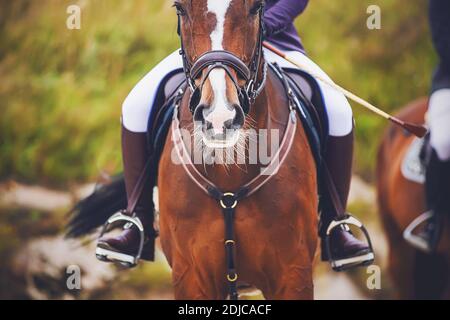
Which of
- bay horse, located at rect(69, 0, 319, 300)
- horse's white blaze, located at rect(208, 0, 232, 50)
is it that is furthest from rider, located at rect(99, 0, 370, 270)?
horse's white blaze, located at rect(208, 0, 232, 50)

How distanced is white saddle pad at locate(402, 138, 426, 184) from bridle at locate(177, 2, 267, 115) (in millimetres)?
2216

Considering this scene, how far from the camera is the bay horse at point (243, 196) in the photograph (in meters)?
3.82

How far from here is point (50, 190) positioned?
6723 mm

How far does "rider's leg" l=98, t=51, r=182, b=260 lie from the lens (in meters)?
4.41

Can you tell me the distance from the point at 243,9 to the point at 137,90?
0.85 meters

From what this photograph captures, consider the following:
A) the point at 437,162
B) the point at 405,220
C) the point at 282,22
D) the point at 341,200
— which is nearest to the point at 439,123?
the point at 437,162

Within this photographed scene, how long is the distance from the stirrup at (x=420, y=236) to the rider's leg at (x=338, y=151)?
128cm

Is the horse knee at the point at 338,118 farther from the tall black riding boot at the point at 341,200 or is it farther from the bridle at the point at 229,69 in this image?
the bridle at the point at 229,69

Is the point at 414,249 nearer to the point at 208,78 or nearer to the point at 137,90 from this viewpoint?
the point at 137,90

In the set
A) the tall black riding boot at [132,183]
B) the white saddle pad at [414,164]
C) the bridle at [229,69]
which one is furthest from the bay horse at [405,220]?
the bridle at [229,69]

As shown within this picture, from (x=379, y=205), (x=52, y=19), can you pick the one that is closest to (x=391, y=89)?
(x=379, y=205)

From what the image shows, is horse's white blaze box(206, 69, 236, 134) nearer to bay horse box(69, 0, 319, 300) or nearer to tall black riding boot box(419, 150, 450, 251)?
bay horse box(69, 0, 319, 300)

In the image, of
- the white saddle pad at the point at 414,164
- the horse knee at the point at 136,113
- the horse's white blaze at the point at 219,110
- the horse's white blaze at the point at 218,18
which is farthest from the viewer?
the white saddle pad at the point at 414,164

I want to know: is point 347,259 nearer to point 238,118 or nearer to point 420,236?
point 238,118
